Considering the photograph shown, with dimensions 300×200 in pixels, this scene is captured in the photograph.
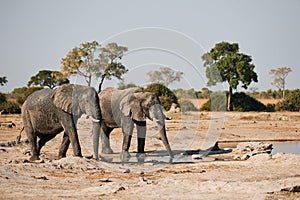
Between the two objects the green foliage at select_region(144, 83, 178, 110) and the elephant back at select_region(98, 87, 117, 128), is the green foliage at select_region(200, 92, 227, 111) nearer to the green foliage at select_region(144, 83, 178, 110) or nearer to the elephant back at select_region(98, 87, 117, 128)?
the green foliage at select_region(144, 83, 178, 110)

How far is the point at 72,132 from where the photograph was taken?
15578 millimetres

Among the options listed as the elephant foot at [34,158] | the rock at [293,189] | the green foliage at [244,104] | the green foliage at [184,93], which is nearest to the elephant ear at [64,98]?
the elephant foot at [34,158]

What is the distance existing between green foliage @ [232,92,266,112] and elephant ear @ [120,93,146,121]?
122 ft

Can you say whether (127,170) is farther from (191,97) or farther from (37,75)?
(37,75)

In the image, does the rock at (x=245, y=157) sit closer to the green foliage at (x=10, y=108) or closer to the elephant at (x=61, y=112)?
the elephant at (x=61, y=112)

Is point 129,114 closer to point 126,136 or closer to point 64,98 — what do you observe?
point 126,136

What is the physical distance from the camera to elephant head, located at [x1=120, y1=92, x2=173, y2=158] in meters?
18.0

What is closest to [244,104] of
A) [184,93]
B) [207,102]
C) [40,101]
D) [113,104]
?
[207,102]

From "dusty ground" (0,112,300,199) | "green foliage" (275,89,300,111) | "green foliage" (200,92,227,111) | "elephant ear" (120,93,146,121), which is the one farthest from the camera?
"green foliage" (275,89,300,111)

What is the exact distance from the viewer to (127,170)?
14.4 metres

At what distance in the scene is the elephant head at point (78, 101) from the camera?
15.9m

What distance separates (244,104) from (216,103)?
758 centimetres

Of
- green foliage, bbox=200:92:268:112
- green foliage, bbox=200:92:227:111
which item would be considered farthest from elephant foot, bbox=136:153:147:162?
green foliage, bbox=200:92:268:112

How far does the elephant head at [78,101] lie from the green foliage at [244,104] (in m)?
40.2
